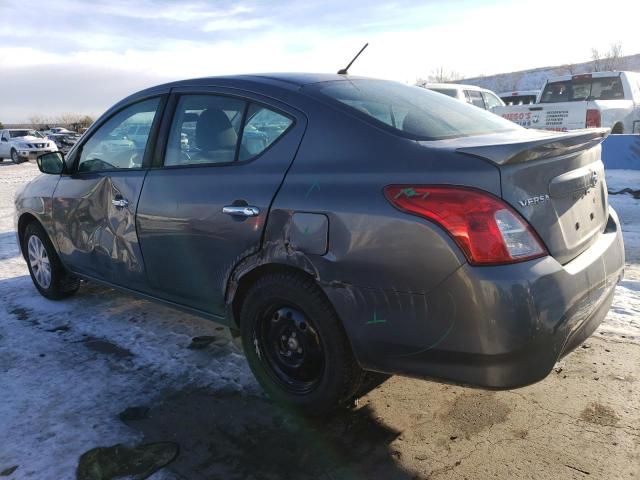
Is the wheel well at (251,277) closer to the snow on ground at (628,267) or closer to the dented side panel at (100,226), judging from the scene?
the dented side panel at (100,226)

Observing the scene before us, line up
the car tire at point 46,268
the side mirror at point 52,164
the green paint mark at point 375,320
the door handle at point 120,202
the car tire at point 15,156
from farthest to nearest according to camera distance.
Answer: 1. the car tire at point 15,156
2. the car tire at point 46,268
3. the side mirror at point 52,164
4. the door handle at point 120,202
5. the green paint mark at point 375,320

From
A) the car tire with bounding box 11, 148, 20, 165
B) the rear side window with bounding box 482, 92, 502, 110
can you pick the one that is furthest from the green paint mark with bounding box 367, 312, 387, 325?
the car tire with bounding box 11, 148, 20, 165

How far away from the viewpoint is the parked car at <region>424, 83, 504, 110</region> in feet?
40.5

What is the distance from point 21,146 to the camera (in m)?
26.4

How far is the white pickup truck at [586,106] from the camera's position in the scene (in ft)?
31.6

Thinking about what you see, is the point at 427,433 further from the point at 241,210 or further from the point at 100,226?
the point at 100,226

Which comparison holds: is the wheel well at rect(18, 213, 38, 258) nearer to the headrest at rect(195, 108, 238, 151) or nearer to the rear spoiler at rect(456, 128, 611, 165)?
the headrest at rect(195, 108, 238, 151)

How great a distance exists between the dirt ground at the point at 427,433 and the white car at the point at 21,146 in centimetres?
2670

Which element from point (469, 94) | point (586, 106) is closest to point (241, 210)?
point (586, 106)

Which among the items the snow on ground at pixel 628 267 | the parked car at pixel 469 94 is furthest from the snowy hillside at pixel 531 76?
the snow on ground at pixel 628 267

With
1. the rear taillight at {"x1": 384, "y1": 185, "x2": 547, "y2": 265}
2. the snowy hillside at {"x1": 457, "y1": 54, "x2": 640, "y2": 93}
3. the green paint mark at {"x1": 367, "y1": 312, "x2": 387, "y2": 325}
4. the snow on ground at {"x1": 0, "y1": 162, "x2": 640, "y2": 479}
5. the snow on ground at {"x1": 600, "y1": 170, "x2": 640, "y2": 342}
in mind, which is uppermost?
the snowy hillside at {"x1": 457, "y1": 54, "x2": 640, "y2": 93}

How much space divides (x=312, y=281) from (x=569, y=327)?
1131 millimetres

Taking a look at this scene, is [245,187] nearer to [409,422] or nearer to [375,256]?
[375,256]

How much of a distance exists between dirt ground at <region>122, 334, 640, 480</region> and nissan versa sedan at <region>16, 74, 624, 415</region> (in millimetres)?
220
